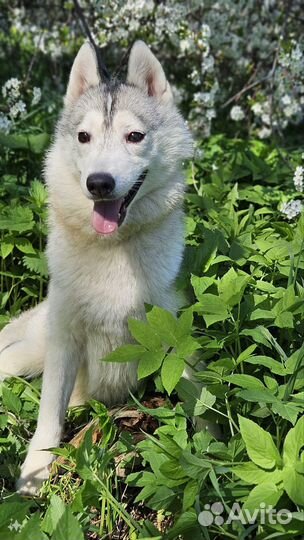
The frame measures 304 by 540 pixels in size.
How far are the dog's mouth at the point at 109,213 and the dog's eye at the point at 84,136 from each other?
0.28 meters

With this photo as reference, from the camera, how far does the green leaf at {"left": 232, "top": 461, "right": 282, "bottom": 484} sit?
223 cm

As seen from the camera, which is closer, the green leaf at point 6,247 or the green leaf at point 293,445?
the green leaf at point 293,445

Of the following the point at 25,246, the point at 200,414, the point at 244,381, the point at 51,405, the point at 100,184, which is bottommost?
the point at 51,405

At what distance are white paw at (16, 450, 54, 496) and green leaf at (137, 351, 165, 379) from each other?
A: 76cm

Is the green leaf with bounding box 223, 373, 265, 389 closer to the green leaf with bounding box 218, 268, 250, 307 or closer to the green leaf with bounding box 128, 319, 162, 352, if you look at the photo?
the green leaf with bounding box 128, 319, 162, 352

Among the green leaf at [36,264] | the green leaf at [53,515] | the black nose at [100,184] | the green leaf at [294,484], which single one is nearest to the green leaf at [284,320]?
the green leaf at [294,484]

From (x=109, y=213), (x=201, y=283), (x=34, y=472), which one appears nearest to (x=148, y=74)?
(x=109, y=213)

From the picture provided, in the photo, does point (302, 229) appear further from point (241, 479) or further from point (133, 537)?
point (133, 537)

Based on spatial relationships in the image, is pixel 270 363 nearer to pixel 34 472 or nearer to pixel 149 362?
pixel 149 362

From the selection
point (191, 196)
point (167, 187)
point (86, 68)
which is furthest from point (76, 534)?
point (191, 196)

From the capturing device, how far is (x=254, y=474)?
7.45ft

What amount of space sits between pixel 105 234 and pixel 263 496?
1269 mm

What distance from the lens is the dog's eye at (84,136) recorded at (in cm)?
307

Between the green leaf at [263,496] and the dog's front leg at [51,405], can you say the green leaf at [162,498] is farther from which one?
the dog's front leg at [51,405]
